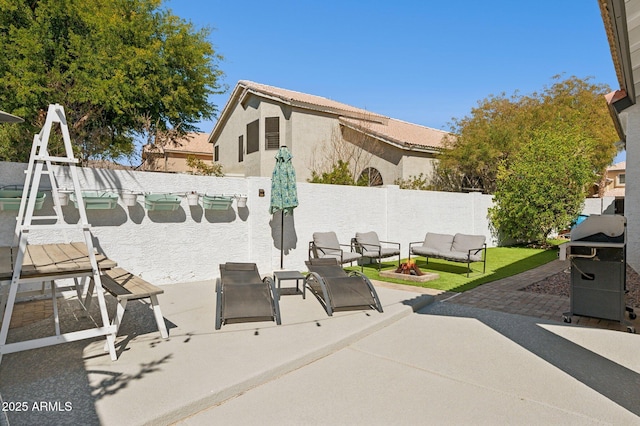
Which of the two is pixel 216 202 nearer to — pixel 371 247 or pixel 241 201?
pixel 241 201

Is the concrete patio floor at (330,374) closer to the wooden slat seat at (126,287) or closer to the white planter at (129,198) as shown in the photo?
the wooden slat seat at (126,287)

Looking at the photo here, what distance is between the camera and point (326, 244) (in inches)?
369

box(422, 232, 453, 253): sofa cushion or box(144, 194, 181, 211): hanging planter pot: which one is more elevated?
box(144, 194, 181, 211): hanging planter pot

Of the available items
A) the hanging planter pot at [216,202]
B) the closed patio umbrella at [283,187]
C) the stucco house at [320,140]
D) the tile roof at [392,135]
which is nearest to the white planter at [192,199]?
the hanging planter pot at [216,202]

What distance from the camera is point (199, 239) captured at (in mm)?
7930

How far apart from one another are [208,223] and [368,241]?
14.4 ft

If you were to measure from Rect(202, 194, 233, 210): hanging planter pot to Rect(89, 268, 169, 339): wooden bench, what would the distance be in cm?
303

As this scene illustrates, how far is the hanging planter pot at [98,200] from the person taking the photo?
616 centimetres

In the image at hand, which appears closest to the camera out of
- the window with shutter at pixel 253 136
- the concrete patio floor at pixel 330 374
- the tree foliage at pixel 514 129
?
the concrete patio floor at pixel 330 374

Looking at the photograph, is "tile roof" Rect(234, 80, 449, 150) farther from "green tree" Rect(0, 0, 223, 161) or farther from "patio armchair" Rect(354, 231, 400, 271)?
"patio armchair" Rect(354, 231, 400, 271)

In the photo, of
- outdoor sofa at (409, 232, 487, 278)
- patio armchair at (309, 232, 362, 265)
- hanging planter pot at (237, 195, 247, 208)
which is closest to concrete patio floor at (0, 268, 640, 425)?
hanging planter pot at (237, 195, 247, 208)

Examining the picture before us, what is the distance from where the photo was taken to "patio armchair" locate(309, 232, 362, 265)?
8.91 metres

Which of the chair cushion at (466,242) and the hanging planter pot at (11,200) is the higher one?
the hanging planter pot at (11,200)

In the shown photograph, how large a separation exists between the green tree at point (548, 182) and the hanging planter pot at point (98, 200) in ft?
46.9
